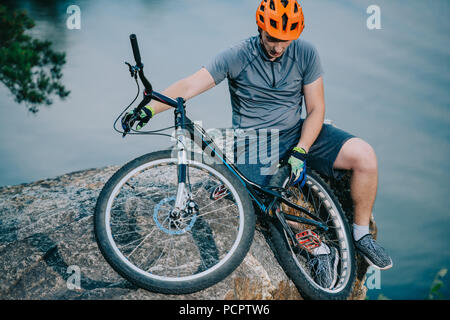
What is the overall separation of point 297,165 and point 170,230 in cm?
109

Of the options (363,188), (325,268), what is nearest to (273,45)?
(363,188)

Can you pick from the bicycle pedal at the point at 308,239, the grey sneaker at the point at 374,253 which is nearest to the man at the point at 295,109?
the grey sneaker at the point at 374,253

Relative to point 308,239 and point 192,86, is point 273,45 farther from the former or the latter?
point 308,239

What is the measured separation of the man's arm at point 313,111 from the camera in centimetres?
307

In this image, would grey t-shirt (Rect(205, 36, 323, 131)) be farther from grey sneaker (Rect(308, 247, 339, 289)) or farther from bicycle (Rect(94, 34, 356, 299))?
grey sneaker (Rect(308, 247, 339, 289))

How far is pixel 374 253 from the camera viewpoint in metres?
3.03

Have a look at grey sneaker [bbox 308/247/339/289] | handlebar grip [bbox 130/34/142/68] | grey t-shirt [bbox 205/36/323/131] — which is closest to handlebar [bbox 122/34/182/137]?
handlebar grip [bbox 130/34/142/68]

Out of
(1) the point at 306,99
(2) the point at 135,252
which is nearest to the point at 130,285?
(2) the point at 135,252

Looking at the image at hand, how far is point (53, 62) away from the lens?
30.3 feet

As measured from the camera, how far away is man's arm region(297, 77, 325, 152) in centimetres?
307

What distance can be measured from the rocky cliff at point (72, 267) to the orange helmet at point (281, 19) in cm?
158

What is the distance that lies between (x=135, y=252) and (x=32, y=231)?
104cm

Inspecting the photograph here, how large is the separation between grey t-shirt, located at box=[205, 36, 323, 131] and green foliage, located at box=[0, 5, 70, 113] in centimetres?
708

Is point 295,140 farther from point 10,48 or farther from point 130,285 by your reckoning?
point 10,48
